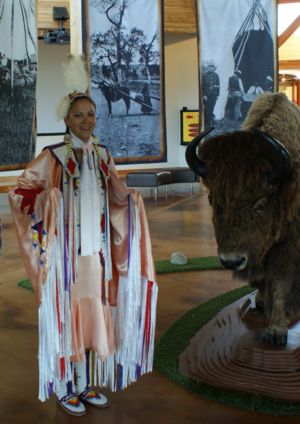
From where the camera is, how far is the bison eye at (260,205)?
280cm

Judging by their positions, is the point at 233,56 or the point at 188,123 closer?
the point at 233,56

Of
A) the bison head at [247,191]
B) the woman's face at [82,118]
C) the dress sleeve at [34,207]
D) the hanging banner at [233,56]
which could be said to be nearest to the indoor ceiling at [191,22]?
the hanging banner at [233,56]

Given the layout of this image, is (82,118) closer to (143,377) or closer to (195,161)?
(195,161)

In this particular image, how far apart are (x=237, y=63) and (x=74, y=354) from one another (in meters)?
3.66

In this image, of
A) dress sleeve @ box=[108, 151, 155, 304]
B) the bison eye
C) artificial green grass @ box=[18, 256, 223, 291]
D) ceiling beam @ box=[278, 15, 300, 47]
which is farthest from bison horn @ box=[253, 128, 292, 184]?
ceiling beam @ box=[278, 15, 300, 47]

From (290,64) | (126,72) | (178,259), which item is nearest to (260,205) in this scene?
(126,72)

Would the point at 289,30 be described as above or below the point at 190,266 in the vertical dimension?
above

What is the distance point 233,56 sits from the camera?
525cm

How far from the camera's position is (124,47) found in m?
4.88

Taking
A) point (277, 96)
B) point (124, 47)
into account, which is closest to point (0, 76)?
point (124, 47)

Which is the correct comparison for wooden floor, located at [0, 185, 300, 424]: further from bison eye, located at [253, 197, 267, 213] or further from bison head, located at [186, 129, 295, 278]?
bison eye, located at [253, 197, 267, 213]

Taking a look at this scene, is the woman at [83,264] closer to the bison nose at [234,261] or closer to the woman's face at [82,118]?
the woman's face at [82,118]

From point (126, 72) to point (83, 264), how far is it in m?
2.85

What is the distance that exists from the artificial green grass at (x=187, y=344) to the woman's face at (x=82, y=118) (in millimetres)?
1367
